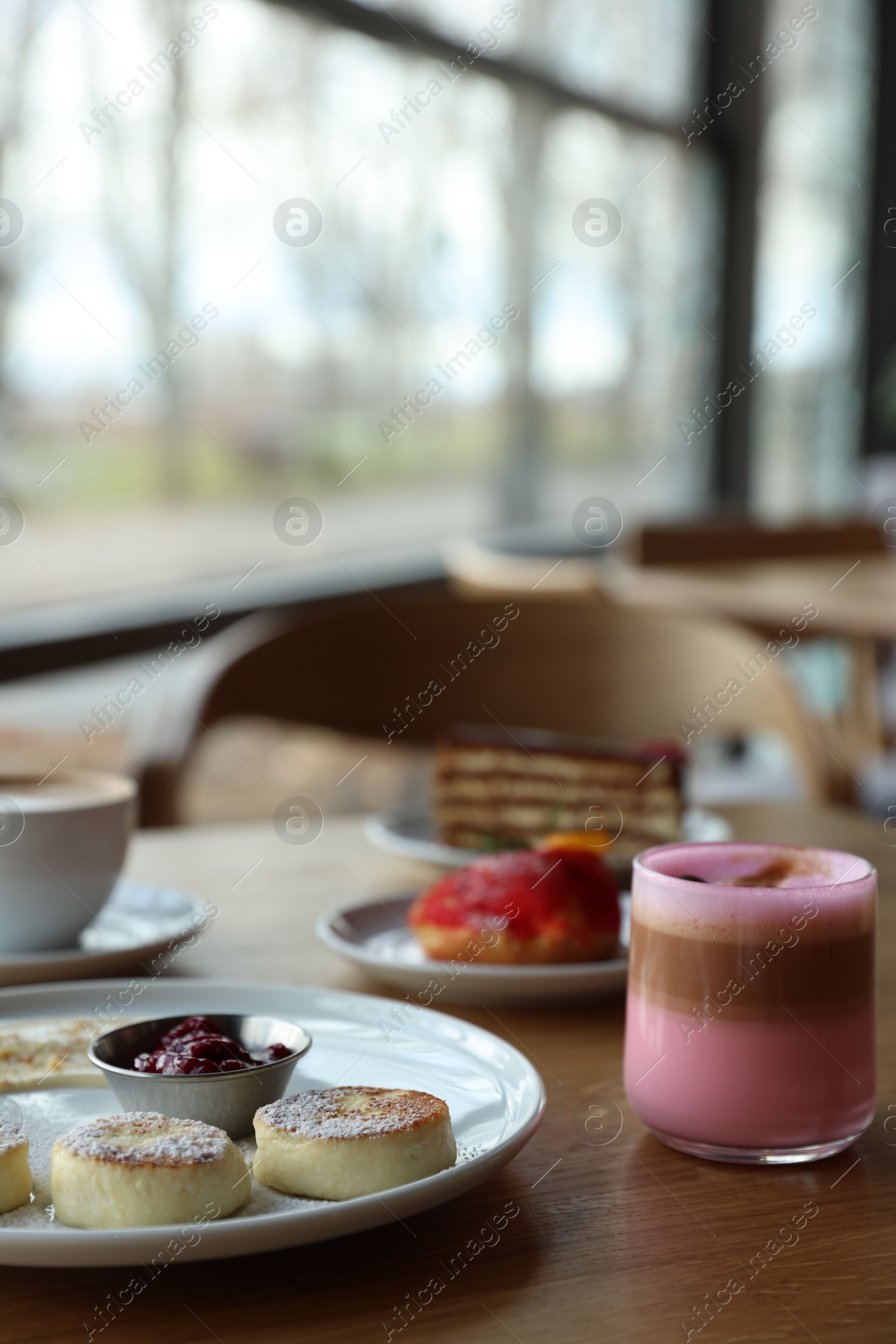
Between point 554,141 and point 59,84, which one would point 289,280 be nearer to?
point 59,84

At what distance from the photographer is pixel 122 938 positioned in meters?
0.91

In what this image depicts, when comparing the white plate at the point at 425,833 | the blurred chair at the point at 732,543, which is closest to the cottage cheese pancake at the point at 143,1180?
the white plate at the point at 425,833

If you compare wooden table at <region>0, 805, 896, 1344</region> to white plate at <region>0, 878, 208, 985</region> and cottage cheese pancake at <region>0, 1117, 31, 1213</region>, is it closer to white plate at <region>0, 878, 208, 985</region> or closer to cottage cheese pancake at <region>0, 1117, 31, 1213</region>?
cottage cheese pancake at <region>0, 1117, 31, 1213</region>

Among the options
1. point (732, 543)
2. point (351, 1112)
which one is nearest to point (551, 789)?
point (351, 1112)

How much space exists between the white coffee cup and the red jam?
0.26 meters

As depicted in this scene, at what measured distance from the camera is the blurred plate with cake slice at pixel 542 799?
3.92ft

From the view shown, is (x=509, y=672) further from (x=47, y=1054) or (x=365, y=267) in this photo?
(x=365, y=267)

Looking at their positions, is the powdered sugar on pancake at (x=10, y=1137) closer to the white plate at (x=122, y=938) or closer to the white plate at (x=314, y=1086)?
A: the white plate at (x=314, y=1086)

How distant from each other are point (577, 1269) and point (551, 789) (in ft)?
2.57

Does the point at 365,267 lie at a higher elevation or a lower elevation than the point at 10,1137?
higher

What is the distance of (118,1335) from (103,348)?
268cm

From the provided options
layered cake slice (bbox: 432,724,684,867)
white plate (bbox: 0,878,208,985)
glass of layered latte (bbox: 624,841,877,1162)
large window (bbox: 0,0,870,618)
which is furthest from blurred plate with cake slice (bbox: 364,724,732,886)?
large window (bbox: 0,0,870,618)

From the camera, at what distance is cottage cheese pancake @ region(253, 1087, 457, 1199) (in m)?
0.52

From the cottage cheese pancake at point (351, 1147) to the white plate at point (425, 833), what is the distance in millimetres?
507
